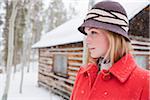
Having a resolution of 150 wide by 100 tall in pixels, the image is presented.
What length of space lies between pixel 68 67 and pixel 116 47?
33.8 ft

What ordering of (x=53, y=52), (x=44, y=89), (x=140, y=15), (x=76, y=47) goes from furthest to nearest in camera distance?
(x=44, y=89) < (x=53, y=52) < (x=76, y=47) < (x=140, y=15)

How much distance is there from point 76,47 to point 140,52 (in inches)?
95.4

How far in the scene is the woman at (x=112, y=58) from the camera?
1868 millimetres

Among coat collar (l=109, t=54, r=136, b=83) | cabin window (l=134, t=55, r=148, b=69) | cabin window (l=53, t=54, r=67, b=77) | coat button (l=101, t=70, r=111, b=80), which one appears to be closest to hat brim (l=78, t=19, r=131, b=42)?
coat collar (l=109, t=54, r=136, b=83)

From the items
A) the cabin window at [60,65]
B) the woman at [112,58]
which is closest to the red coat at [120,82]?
the woman at [112,58]

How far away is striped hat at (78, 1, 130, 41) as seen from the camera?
196 centimetres

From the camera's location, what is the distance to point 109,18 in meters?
2.00

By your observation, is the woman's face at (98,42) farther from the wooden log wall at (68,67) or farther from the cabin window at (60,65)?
the cabin window at (60,65)

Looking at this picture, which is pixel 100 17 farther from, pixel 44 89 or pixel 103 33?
pixel 44 89

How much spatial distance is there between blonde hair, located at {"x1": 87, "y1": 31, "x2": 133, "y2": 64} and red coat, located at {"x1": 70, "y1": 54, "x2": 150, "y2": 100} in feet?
0.11

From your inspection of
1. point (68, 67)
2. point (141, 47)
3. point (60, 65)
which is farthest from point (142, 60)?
point (60, 65)

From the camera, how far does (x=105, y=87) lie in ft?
6.42

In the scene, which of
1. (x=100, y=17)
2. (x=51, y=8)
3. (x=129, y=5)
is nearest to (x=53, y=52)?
(x=129, y=5)

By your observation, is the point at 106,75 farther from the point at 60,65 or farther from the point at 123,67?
the point at 60,65
